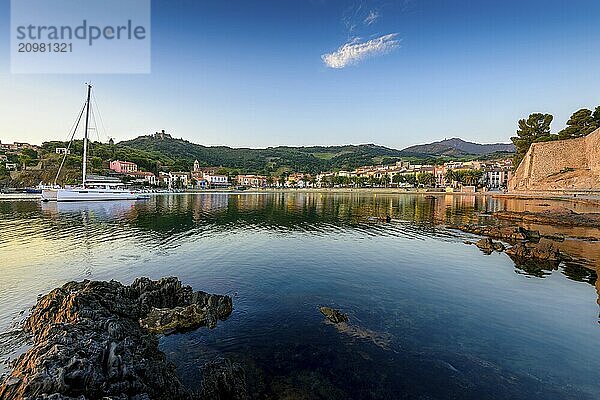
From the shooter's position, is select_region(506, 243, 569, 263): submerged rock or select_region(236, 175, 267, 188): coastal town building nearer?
select_region(506, 243, 569, 263): submerged rock

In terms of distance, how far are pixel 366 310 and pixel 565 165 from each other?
76351 mm

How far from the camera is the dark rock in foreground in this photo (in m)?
4.76

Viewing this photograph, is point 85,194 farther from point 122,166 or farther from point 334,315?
point 334,315

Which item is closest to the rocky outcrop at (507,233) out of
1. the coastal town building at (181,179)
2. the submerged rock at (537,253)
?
the submerged rock at (537,253)

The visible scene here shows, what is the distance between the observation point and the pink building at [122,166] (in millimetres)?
119500

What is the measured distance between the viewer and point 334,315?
444 inches

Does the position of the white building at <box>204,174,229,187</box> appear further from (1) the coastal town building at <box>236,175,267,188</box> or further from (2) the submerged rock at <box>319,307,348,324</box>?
(2) the submerged rock at <box>319,307,348,324</box>

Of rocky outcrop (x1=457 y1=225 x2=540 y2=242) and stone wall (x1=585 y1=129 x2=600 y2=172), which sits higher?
stone wall (x1=585 y1=129 x2=600 y2=172)

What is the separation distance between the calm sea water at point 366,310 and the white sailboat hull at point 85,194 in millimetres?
44319

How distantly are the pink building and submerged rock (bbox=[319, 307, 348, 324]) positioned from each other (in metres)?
124

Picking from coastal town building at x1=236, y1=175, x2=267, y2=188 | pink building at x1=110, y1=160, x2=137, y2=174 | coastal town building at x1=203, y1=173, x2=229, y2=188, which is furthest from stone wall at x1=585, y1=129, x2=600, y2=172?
pink building at x1=110, y1=160, x2=137, y2=174

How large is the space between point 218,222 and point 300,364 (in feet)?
96.6

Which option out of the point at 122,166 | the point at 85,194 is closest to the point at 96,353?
the point at 85,194

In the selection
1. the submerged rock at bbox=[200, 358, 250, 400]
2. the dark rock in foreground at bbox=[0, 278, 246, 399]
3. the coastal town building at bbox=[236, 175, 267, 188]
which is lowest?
the submerged rock at bbox=[200, 358, 250, 400]
